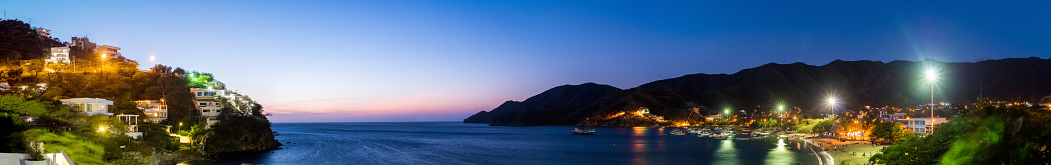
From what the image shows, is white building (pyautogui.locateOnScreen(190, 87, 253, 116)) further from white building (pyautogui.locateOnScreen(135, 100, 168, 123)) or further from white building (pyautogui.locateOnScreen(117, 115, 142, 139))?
white building (pyautogui.locateOnScreen(117, 115, 142, 139))

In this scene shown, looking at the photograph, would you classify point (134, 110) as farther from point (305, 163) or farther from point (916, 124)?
point (916, 124)

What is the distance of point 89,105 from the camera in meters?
A: 48.4

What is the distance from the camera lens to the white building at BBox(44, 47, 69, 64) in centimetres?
7288

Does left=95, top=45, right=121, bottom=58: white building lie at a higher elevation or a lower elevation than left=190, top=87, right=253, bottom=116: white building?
higher

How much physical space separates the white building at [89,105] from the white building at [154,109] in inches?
409

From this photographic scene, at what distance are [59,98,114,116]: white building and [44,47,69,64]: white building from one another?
32.2m

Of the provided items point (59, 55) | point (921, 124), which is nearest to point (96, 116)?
point (59, 55)

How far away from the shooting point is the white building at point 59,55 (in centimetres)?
7288

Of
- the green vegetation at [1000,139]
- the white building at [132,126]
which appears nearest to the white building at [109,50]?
the white building at [132,126]

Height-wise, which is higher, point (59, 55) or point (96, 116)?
point (59, 55)

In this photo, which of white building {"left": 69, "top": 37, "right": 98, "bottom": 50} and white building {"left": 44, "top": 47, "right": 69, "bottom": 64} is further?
white building {"left": 69, "top": 37, "right": 98, "bottom": 50}

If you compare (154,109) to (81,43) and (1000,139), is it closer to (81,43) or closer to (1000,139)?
(81,43)

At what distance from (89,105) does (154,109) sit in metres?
14.9

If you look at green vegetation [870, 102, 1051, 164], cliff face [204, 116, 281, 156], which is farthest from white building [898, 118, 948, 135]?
cliff face [204, 116, 281, 156]
